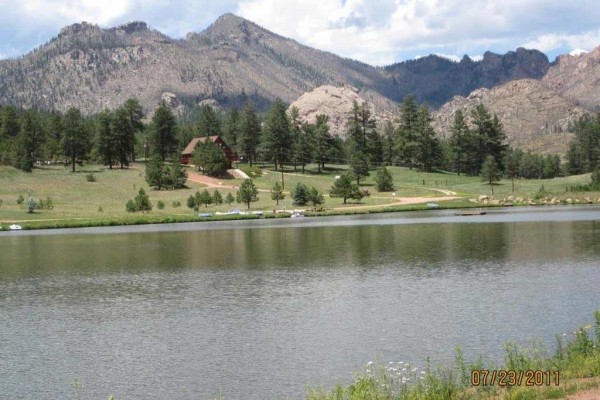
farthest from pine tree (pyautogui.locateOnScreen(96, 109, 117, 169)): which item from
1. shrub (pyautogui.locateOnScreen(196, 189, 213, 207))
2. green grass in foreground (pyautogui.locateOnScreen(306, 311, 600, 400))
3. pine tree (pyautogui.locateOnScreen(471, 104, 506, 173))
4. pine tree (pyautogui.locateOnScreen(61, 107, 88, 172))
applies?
green grass in foreground (pyautogui.locateOnScreen(306, 311, 600, 400))

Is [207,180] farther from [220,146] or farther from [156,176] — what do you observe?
[220,146]

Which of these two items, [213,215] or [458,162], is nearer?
[213,215]

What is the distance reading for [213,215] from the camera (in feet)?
371

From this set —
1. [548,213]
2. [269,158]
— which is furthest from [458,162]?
[548,213]

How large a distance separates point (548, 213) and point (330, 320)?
7795 centimetres

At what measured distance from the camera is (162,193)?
5344 inches

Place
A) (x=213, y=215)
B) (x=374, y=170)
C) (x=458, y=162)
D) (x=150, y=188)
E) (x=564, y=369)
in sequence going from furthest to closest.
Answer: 1. (x=458, y=162)
2. (x=374, y=170)
3. (x=150, y=188)
4. (x=213, y=215)
5. (x=564, y=369)

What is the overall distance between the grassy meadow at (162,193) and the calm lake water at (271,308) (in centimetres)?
4297

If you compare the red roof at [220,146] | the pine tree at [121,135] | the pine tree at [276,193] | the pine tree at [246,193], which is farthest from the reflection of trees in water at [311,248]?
the red roof at [220,146]

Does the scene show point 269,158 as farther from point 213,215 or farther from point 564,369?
point 564,369

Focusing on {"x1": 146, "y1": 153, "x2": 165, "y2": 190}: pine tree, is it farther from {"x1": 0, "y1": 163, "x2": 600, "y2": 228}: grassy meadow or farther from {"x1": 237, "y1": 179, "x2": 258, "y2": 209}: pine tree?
{"x1": 237, "y1": 179, "x2": 258, "y2": 209}: pine tree
